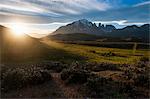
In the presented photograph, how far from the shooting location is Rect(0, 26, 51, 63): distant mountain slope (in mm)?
34906

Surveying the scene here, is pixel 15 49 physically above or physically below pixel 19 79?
above

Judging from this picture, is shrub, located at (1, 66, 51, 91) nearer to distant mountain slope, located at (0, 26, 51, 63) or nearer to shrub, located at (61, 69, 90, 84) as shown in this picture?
shrub, located at (61, 69, 90, 84)

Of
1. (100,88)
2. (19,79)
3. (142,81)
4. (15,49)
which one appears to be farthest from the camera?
(15,49)

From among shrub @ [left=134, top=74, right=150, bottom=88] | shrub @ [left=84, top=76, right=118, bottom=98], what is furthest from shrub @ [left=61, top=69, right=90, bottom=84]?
shrub @ [left=134, top=74, right=150, bottom=88]

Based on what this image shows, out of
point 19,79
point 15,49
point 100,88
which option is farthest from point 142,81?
point 15,49

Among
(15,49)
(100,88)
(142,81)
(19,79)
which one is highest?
(15,49)

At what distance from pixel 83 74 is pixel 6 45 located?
22.9 m

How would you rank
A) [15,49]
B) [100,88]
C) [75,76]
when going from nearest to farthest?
[100,88] < [75,76] < [15,49]

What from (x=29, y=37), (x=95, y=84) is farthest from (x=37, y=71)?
(x=29, y=37)

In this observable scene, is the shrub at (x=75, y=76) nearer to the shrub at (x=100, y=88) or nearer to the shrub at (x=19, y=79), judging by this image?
the shrub at (x=100, y=88)

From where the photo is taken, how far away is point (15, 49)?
3778 centimetres

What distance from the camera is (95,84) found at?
1478 centimetres

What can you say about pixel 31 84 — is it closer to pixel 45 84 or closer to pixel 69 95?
pixel 45 84

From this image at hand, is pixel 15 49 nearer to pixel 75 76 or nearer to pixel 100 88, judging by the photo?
pixel 75 76
